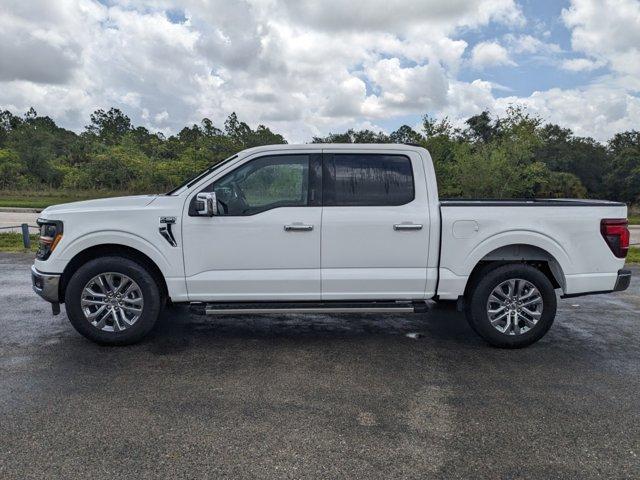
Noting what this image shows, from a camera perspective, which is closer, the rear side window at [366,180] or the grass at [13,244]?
the rear side window at [366,180]

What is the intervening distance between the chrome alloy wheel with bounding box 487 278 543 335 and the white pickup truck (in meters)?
0.01

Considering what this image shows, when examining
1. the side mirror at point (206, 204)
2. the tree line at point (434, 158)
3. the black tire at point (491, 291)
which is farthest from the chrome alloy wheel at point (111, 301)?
the tree line at point (434, 158)

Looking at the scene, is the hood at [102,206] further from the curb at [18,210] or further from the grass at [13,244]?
the curb at [18,210]

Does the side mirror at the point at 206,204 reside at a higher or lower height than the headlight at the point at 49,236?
higher

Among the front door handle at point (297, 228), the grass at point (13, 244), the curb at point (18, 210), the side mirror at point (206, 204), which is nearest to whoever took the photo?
the side mirror at point (206, 204)

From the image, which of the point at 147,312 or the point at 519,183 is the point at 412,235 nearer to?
the point at 147,312

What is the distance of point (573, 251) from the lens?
4766 mm

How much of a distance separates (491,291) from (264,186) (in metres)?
2.46

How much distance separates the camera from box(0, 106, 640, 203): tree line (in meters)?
32.3

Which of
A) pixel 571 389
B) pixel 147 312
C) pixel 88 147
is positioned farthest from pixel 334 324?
pixel 88 147

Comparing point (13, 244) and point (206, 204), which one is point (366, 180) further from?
point (13, 244)

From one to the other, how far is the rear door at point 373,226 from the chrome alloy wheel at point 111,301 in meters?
1.85

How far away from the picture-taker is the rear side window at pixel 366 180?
15.5 ft

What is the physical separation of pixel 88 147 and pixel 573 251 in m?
57.1
